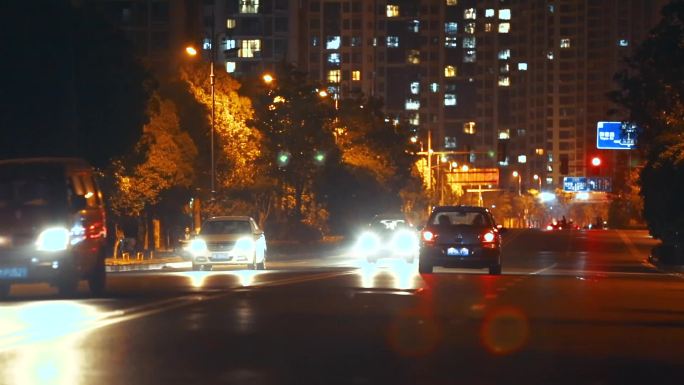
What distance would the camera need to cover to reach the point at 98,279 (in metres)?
25.7

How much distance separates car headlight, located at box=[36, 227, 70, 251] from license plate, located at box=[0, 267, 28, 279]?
459 millimetres

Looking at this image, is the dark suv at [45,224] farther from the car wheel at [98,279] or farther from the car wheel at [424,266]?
the car wheel at [424,266]

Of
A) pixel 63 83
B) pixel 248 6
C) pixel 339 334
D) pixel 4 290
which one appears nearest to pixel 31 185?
pixel 4 290

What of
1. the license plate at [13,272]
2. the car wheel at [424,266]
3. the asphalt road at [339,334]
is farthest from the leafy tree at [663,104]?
the license plate at [13,272]

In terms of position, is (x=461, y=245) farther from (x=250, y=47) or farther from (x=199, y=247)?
(x=250, y=47)

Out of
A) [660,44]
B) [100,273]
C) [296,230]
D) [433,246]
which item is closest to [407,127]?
[296,230]

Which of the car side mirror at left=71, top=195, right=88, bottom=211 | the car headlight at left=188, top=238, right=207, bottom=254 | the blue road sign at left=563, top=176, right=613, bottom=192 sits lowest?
the car headlight at left=188, top=238, right=207, bottom=254

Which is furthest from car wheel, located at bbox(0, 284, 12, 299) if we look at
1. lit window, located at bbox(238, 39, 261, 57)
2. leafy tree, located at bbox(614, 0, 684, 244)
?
lit window, located at bbox(238, 39, 261, 57)

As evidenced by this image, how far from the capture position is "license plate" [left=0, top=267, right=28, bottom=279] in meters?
23.9

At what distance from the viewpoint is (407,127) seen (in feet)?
420

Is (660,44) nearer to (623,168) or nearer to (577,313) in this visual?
(577,313)

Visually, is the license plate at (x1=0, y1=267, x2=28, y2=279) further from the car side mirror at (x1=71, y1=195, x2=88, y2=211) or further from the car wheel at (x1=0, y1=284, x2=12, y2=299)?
the car side mirror at (x1=71, y1=195, x2=88, y2=211)

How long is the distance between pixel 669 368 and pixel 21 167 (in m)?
13.3

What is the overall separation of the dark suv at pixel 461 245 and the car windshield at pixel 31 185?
544 inches
